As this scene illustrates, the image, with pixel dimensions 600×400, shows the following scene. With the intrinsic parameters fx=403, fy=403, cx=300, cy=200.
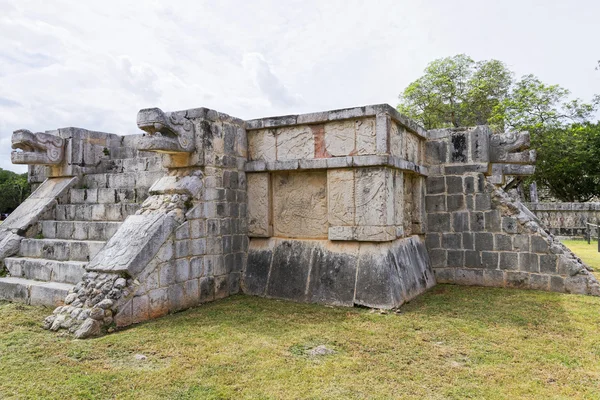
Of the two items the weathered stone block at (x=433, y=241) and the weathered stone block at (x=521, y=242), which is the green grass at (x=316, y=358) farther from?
the weathered stone block at (x=433, y=241)

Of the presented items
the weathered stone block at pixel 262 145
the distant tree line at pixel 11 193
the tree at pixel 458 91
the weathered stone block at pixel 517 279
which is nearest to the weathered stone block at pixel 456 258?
the weathered stone block at pixel 517 279

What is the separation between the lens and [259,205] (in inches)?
226

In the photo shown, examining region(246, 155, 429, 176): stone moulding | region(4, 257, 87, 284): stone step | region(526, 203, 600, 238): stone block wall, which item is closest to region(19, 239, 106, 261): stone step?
region(4, 257, 87, 284): stone step

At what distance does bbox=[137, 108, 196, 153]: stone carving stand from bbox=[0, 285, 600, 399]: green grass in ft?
6.40

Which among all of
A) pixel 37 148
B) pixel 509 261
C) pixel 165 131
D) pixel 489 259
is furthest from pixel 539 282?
pixel 37 148

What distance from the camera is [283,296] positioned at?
17.3 feet

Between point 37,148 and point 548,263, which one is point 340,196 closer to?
point 548,263

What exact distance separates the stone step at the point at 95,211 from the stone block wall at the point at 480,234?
4606mm

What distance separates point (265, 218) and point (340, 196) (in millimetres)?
1184

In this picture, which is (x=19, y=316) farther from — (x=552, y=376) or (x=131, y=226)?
(x=552, y=376)

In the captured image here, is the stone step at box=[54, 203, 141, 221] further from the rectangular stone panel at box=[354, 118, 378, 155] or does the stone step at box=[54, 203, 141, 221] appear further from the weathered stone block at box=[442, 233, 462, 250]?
the weathered stone block at box=[442, 233, 462, 250]

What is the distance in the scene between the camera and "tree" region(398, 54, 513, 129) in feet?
70.5

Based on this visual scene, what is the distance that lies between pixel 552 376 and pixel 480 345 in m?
0.67

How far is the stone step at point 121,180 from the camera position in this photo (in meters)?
5.82
